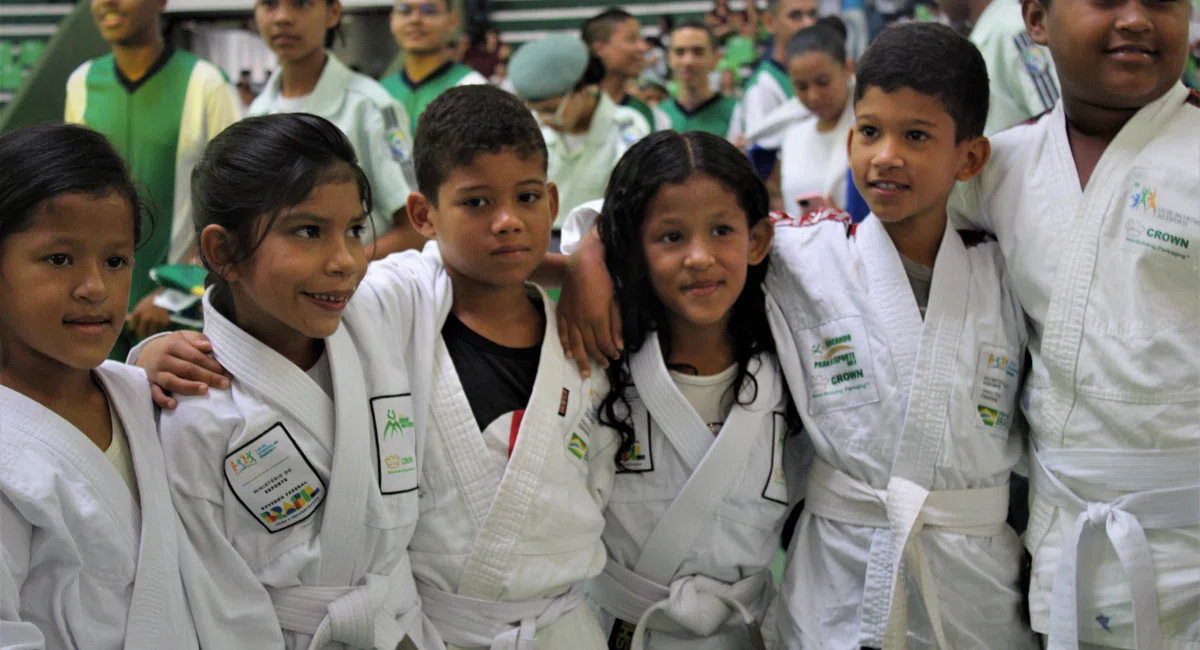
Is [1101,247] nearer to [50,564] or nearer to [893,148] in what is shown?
[893,148]

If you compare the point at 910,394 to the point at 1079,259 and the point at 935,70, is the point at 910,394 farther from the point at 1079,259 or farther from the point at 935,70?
the point at 935,70

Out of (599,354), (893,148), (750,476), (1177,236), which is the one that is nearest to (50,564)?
(599,354)

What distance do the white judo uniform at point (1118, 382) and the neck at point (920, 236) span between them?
0.42ft

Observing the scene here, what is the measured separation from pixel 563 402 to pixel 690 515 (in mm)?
304

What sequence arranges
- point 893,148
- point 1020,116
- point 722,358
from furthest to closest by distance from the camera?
point 1020,116, point 722,358, point 893,148

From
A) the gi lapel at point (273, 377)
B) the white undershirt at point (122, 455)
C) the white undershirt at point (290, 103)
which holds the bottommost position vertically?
the white undershirt at point (122, 455)

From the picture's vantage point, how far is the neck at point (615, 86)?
4.96 m

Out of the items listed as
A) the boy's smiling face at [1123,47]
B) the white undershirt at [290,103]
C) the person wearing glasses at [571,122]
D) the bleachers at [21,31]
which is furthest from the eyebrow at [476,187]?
the bleachers at [21,31]

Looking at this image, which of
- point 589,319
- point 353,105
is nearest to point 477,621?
point 589,319

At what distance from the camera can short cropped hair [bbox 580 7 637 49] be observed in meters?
5.02

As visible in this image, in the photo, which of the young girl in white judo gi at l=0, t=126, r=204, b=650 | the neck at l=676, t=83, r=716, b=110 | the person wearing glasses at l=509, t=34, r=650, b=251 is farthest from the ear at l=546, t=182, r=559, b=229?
the neck at l=676, t=83, r=716, b=110

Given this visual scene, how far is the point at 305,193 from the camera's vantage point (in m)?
1.44

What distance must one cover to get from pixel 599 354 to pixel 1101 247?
845 mm

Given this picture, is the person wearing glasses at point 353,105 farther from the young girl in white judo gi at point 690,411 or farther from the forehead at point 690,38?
the forehead at point 690,38
